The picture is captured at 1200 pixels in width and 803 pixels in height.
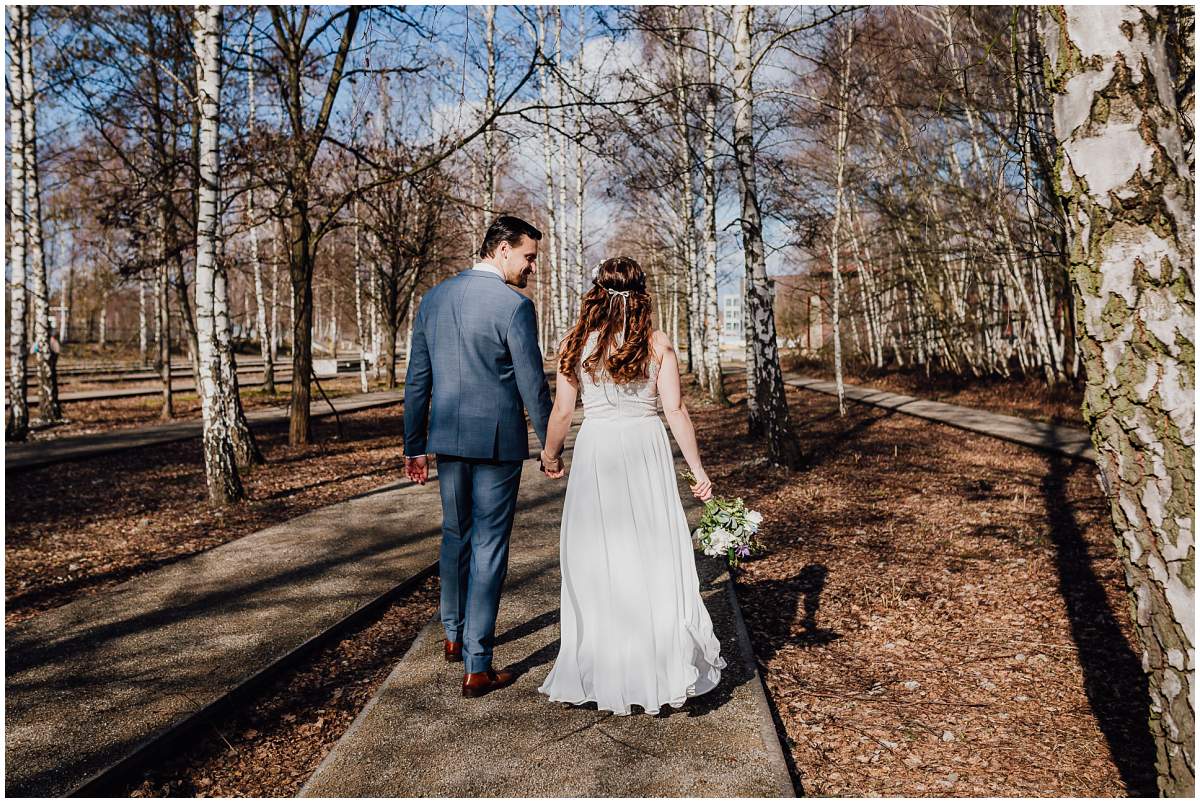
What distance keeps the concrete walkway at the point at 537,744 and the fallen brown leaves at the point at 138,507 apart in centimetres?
348

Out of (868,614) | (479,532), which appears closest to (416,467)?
(479,532)

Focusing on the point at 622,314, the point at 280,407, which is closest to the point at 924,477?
the point at 622,314

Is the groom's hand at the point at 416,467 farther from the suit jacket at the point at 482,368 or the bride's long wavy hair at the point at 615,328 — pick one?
the bride's long wavy hair at the point at 615,328

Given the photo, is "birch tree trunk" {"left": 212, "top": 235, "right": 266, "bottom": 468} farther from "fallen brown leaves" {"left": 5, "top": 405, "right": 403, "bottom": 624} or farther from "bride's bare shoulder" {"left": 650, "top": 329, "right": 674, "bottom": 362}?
"bride's bare shoulder" {"left": 650, "top": 329, "right": 674, "bottom": 362}

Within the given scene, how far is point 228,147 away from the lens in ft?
33.7

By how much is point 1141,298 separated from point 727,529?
2.21 metres

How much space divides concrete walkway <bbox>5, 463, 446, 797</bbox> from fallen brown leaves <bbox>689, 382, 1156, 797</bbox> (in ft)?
8.65

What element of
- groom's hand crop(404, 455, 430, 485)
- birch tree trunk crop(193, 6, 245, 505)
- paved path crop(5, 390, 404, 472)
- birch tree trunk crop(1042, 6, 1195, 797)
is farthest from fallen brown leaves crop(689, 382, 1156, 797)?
paved path crop(5, 390, 404, 472)

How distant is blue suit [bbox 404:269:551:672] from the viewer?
3.70 metres

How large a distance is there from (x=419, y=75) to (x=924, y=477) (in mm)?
9246

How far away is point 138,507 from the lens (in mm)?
8438

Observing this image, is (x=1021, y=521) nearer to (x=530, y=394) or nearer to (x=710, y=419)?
(x=530, y=394)

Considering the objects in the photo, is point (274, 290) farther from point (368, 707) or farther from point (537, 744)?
point (537, 744)

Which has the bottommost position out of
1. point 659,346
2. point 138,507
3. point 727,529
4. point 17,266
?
point 138,507
